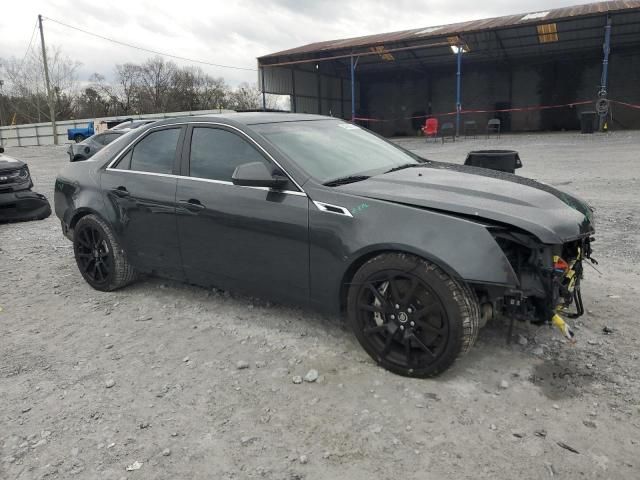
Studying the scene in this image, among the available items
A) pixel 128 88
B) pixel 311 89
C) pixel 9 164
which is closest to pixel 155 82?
pixel 128 88

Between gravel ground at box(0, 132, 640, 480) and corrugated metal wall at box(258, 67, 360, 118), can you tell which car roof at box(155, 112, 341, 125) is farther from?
corrugated metal wall at box(258, 67, 360, 118)

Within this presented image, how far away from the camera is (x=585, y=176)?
10.3m

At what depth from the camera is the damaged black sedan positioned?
2748 millimetres

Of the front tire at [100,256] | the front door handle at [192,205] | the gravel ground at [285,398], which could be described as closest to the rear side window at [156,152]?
the front door handle at [192,205]

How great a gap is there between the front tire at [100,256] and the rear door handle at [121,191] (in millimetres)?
328

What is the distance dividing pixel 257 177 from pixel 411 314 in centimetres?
130

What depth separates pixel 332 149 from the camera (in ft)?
12.3

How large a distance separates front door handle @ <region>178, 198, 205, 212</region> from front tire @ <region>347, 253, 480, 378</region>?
1.39 m

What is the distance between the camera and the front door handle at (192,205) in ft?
12.4

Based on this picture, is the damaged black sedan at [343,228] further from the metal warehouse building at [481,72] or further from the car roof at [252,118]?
the metal warehouse building at [481,72]

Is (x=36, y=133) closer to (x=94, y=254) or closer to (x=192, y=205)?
(x=94, y=254)

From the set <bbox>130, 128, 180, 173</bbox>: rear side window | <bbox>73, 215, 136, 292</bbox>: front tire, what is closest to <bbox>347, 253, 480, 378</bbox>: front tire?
<bbox>130, 128, 180, 173</bbox>: rear side window

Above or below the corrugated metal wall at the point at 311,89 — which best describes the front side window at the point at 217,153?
below

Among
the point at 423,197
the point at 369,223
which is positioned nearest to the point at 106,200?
the point at 369,223
